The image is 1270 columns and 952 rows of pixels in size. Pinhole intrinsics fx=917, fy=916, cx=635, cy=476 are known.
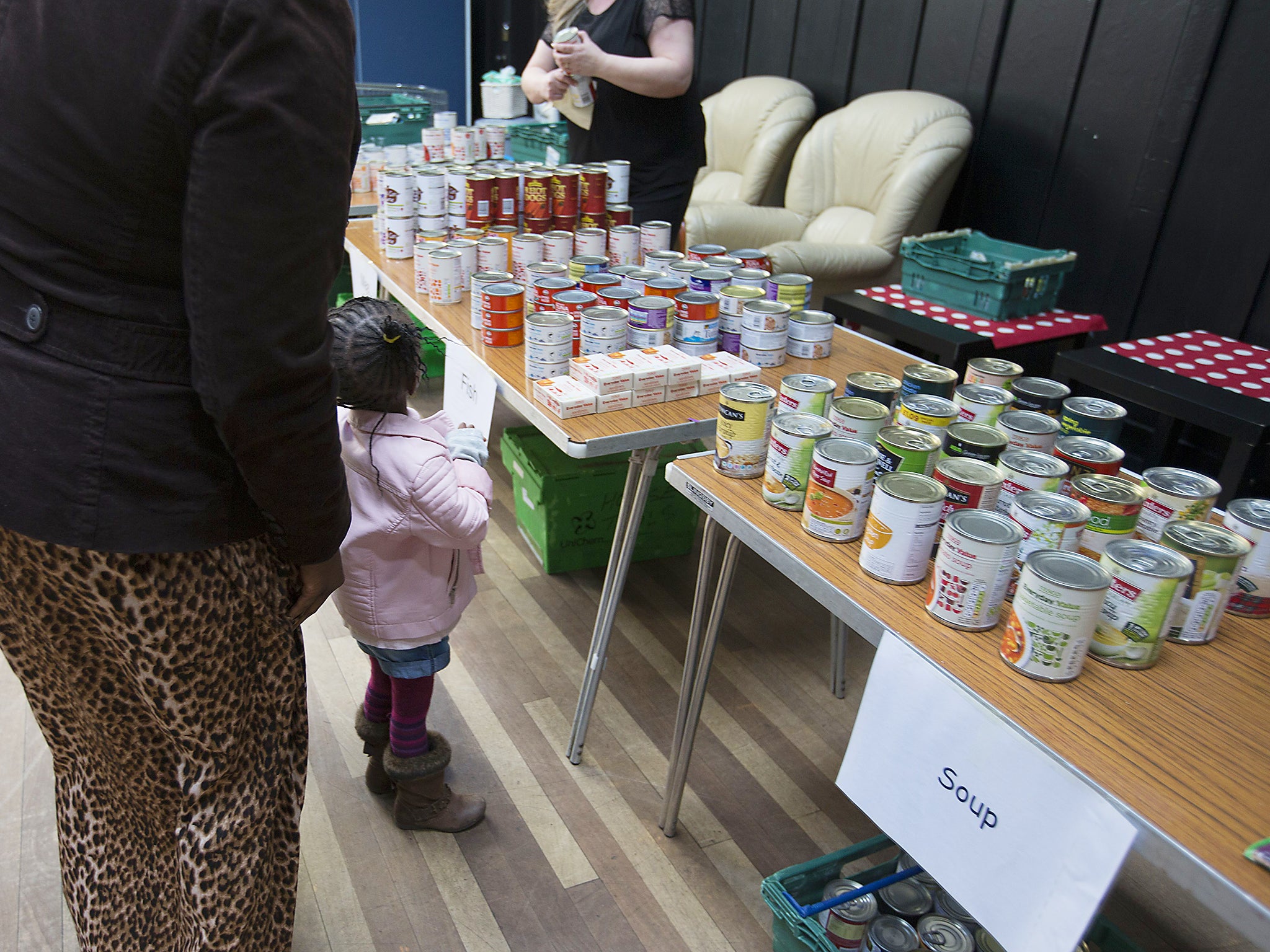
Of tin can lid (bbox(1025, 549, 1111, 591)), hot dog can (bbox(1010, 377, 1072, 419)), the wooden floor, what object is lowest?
the wooden floor

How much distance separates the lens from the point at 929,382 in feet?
5.07

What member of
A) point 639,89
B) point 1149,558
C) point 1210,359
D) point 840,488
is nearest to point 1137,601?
point 1149,558

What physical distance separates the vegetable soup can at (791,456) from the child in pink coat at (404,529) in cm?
49

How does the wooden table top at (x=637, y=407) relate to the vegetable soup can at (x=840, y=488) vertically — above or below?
below

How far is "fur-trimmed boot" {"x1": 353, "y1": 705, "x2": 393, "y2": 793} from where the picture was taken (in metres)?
1.89

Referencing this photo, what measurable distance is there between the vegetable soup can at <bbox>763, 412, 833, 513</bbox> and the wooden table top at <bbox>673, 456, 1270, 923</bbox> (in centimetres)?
15

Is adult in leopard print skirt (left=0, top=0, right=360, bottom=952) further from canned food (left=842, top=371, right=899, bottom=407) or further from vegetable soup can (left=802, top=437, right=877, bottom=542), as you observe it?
canned food (left=842, top=371, right=899, bottom=407)

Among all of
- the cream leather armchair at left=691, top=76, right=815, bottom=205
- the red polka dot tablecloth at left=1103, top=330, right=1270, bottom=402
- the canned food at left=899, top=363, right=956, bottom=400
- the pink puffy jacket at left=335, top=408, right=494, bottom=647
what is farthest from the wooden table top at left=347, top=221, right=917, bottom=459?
the cream leather armchair at left=691, top=76, right=815, bottom=205

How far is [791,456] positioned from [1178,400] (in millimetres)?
1623

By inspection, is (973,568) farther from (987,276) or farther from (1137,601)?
(987,276)

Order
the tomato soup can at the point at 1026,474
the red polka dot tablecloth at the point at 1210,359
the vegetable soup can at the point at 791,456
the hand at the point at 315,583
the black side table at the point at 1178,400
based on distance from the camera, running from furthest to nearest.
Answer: the red polka dot tablecloth at the point at 1210,359
the black side table at the point at 1178,400
the vegetable soup can at the point at 791,456
the tomato soup can at the point at 1026,474
the hand at the point at 315,583

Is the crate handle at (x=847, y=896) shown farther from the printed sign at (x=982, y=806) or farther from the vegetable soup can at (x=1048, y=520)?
the vegetable soup can at (x=1048, y=520)

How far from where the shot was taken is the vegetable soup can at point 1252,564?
115cm

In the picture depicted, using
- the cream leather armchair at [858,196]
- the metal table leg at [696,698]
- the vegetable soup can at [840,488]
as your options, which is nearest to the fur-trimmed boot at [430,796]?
the metal table leg at [696,698]
